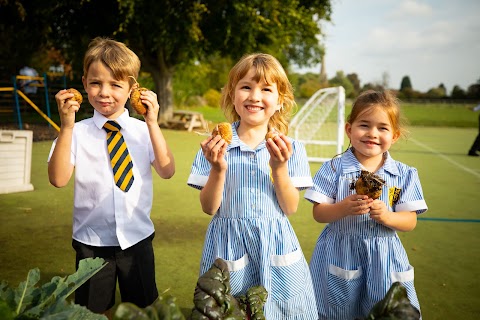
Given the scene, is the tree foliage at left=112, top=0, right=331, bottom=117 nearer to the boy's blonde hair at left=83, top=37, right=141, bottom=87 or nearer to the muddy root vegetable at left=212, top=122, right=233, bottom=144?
the boy's blonde hair at left=83, top=37, right=141, bottom=87

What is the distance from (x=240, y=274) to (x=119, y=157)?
1.01 m

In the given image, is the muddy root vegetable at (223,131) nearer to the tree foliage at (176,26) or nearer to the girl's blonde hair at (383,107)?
the girl's blonde hair at (383,107)

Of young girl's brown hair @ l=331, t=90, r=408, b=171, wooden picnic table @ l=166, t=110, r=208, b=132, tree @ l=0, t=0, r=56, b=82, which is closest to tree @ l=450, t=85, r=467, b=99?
wooden picnic table @ l=166, t=110, r=208, b=132

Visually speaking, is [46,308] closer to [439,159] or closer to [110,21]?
[439,159]

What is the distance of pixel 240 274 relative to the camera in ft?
6.98

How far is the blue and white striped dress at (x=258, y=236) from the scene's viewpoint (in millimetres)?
2137

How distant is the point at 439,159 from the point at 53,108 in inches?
769

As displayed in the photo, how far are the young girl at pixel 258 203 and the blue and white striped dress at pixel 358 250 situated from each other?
0.78 ft

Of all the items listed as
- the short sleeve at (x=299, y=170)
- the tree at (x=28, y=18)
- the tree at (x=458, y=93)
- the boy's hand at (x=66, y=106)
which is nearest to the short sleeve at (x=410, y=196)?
the short sleeve at (x=299, y=170)

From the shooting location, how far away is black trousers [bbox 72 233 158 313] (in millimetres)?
2516

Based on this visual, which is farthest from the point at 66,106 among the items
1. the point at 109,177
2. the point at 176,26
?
the point at 176,26

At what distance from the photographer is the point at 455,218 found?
5.79 metres

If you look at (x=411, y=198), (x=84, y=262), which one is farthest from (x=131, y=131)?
(x=411, y=198)

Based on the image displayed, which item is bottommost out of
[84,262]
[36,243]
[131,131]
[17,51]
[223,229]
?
[36,243]
